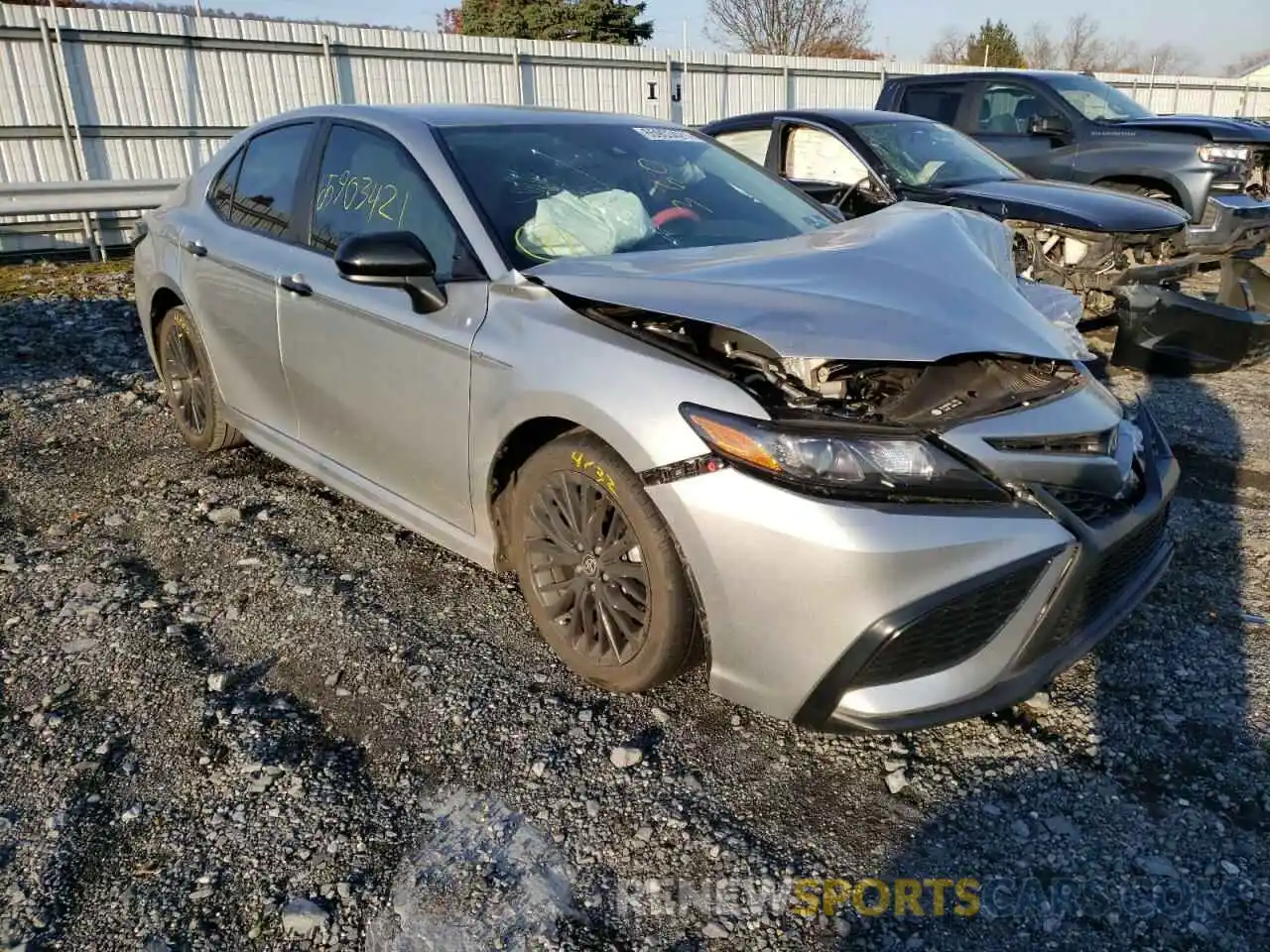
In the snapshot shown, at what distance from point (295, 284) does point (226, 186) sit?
43.8 inches

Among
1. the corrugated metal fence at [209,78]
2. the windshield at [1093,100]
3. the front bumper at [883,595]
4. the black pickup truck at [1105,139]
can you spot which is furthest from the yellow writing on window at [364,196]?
the corrugated metal fence at [209,78]

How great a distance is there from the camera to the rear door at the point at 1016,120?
8.77m

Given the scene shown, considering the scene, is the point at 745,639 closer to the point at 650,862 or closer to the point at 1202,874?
the point at 650,862

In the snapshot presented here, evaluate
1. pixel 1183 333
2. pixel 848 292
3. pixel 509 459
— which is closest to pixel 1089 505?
pixel 848 292

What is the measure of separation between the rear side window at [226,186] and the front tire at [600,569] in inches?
90.1

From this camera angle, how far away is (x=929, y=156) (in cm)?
705

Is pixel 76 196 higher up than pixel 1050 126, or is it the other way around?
pixel 1050 126

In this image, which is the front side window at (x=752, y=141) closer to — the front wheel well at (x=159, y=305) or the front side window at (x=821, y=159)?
the front side window at (x=821, y=159)

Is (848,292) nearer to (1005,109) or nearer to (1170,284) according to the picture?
(1170,284)

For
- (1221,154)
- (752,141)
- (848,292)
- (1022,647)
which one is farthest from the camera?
(1221,154)

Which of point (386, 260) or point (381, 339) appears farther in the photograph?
point (381, 339)

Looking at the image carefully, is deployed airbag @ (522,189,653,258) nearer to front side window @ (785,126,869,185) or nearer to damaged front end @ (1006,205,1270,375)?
damaged front end @ (1006,205,1270,375)

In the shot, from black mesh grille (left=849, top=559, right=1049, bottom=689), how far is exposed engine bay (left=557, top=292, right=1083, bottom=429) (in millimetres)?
412

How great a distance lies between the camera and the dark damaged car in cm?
558
